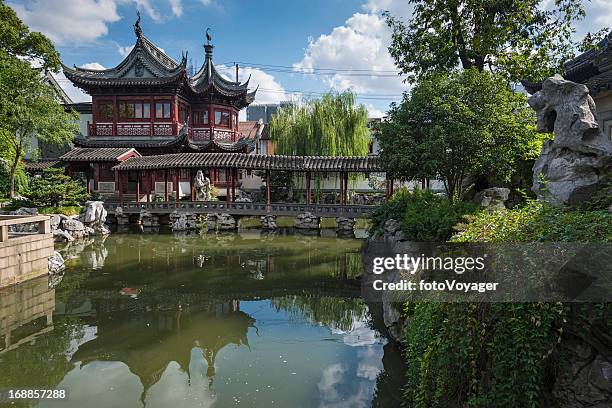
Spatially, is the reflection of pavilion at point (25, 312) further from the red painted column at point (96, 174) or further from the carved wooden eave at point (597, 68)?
the red painted column at point (96, 174)

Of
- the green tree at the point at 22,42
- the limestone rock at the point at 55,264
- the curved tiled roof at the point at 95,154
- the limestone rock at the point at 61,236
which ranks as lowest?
the limestone rock at the point at 55,264

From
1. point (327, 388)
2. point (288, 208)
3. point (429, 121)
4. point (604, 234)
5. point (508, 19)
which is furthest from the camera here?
point (288, 208)

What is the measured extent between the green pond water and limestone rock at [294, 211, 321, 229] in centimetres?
710

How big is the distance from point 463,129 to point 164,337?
8005 millimetres

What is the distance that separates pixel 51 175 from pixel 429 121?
17.8 metres

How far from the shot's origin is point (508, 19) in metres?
7.89

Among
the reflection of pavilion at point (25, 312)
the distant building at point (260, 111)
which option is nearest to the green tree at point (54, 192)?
Answer: the reflection of pavilion at point (25, 312)

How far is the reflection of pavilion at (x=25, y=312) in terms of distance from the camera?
725cm

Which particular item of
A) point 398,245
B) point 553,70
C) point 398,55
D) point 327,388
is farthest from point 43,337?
point 553,70

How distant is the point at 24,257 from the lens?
10172 millimetres

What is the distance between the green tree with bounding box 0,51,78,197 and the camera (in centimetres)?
1744

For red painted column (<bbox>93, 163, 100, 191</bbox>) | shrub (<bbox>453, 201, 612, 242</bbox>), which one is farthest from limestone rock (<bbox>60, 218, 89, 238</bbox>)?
shrub (<bbox>453, 201, 612, 242</bbox>)

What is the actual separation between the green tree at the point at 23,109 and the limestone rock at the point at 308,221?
492 inches

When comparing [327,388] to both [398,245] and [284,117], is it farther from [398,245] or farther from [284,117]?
[284,117]
